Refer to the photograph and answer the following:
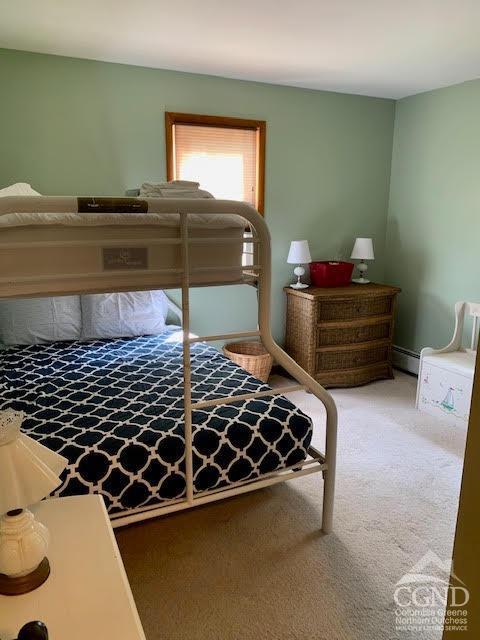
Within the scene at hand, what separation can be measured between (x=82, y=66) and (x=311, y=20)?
1.51 meters

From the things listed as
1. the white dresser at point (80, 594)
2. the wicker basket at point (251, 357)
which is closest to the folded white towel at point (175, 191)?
the white dresser at point (80, 594)

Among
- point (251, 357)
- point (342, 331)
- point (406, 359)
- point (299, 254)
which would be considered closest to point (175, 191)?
point (251, 357)

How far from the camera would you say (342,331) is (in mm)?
3486

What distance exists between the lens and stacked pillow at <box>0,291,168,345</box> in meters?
2.75

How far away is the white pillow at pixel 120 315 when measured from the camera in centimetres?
290

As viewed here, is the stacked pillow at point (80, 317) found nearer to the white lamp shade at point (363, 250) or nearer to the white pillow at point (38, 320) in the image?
the white pillow at point (38, 320)

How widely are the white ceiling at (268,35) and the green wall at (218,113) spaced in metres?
0.15

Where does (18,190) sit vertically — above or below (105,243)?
above

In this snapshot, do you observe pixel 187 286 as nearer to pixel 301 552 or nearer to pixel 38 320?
pixel 301 552

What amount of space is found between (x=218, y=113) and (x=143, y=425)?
241 centimetres

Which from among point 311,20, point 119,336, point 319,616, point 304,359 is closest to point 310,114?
point 311,20

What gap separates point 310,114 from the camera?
3574 millimetres

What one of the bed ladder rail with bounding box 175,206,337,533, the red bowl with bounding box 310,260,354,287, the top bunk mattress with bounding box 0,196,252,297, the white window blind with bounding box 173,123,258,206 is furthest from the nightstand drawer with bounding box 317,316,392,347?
the top bunk mattress with bounding box 0,196,252,297

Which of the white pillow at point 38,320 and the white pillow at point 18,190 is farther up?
the white pillow at point 18,190
